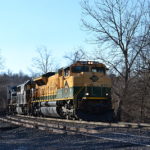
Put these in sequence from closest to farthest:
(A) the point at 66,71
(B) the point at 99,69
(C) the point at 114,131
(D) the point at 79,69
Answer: (C) the point at 114,131
(D) the point at 79,69
(B) the point at 99,69
(A) the point at 66,71

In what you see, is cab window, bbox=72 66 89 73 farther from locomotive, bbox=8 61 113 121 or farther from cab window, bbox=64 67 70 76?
cab window, bbox=64 67 70 76

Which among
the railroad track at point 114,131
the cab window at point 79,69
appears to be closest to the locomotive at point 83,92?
the cab window at point 79,69

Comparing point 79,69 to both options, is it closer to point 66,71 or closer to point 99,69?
point 66,71

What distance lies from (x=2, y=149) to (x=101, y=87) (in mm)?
9815

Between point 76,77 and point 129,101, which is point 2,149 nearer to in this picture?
point 76,77

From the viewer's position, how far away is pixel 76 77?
17.8m

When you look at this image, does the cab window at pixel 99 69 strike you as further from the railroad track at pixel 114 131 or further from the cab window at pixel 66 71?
the railroad track at pixel 114 131

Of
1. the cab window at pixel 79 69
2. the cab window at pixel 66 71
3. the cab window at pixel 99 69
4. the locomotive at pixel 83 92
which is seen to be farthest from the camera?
the cab window at pixel 66 71

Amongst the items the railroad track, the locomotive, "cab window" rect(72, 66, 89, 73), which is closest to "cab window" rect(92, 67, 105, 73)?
the locomotive

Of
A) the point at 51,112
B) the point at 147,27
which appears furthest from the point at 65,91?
the point at 147,27

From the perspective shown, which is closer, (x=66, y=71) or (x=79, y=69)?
(x=79, y=69)

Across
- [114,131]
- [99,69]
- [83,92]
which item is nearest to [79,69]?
[99,69]

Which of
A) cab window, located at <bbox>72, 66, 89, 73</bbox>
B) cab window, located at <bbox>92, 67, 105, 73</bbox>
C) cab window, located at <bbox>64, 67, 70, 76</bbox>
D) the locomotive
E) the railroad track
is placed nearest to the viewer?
the railroad track

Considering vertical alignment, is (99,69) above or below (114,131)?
A: above
